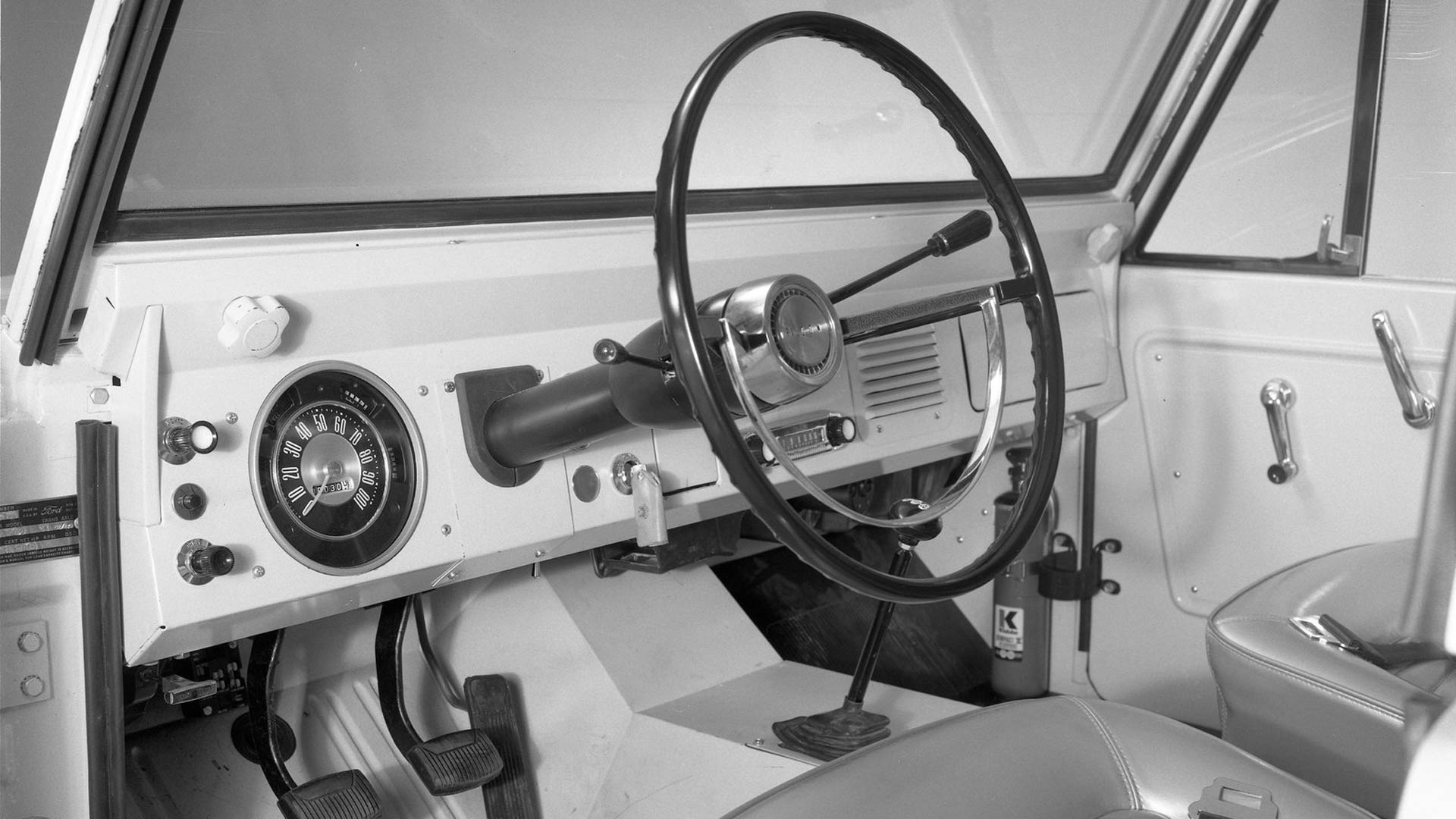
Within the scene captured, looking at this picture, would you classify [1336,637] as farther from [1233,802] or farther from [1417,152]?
[1417,152]

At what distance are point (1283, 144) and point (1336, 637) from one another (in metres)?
1.10

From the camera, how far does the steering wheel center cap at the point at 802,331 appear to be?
124 cm

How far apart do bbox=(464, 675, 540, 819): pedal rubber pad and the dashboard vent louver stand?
760mm

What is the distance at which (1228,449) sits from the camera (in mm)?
2334

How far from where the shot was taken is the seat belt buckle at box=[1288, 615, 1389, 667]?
1.49 meters

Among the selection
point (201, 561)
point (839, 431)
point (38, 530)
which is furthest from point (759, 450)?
point (38, 530)

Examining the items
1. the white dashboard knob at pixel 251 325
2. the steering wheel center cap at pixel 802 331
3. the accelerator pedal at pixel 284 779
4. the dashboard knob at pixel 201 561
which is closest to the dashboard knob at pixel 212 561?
the dashboard knob at pixel 201 561

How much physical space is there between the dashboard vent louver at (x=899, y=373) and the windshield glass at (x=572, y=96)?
299 millimetres

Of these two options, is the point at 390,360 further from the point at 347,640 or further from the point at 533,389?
the point at 347,640

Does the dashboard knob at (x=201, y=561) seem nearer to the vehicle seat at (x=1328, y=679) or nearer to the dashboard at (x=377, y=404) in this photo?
the dashboard at (x=377, y=404)

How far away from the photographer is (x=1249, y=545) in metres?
2.30

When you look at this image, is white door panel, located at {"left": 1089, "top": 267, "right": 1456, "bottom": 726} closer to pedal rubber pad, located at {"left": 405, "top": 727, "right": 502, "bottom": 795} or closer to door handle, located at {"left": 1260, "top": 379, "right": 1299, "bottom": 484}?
door handle, located at {"left": 1260, "top": 379, "right": 1299, "bottom": 484}

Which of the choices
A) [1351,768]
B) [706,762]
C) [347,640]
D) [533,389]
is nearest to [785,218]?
[533,389]

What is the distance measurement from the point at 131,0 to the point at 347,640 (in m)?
1.11
